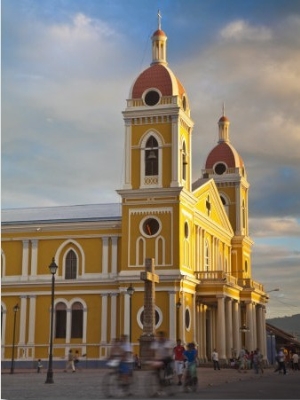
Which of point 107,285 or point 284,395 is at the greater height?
point 107,285

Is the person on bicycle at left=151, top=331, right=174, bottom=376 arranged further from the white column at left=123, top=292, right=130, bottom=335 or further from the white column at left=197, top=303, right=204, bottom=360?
the white column at left=197, top=303, right=204, bottom=360

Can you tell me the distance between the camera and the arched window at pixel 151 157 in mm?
47188

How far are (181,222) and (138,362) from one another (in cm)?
1009

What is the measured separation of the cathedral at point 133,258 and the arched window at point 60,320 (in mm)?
64

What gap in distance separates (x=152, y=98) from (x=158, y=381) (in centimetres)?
3062

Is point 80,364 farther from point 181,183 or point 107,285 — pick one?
point 181,183

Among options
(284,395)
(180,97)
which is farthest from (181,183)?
(284,395)

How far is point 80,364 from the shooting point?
46.8 m

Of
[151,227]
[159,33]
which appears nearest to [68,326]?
[151,227]

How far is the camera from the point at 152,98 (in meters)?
47.7

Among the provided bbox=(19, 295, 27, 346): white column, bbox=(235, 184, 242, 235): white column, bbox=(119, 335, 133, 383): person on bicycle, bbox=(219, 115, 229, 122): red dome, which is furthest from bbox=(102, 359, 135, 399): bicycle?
bbox=(219, 115, 229, 122): red dome

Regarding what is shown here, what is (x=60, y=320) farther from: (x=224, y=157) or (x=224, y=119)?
(x=224, y=119)

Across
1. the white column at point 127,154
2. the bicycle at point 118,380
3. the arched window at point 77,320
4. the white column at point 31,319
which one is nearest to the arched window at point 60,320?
the arched window at point 77,320

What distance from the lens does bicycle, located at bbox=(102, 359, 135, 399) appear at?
1869 cm
